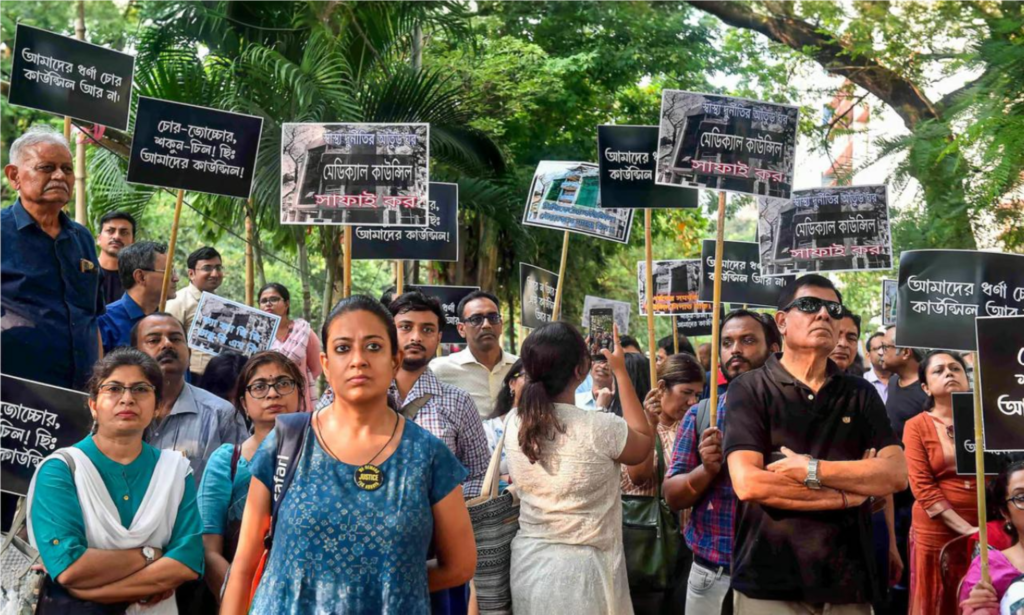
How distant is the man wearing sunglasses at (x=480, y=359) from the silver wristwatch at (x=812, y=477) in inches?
137

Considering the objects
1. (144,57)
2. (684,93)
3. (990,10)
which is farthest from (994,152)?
(144,57)

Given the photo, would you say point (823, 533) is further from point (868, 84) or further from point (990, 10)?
point (868, 84)

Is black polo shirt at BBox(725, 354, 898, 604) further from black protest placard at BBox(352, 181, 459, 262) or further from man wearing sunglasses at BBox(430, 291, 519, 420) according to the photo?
black protest placard at BBox(352, 181, 459, 262)

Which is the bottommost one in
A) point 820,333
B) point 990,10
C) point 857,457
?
point 857,457

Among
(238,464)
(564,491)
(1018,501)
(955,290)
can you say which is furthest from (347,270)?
(1018,501)

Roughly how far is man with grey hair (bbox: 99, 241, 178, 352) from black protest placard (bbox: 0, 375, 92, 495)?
2158 mm

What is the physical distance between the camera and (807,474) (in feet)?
16.4

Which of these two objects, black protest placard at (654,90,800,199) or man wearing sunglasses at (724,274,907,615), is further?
black protest placard at (654,90,800,199)

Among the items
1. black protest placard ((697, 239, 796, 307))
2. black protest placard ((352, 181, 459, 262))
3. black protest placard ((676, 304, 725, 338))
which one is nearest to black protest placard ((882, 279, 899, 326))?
black protest placard ((697, 239, 796, 307))

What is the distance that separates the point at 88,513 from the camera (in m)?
4.95

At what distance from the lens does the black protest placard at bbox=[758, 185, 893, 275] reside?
937 centimetres

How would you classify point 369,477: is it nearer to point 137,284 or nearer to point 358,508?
point 358,508

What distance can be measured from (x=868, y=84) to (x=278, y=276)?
2854cm

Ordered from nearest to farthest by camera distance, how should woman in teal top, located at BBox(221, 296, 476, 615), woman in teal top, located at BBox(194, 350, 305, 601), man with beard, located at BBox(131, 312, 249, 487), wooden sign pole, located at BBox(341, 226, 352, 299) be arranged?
woman in teal top, located at BBox(221, 296, 476, 615) < woman in teal top, located at BBox(194, 350, 305, 601) < man with beard, located at BBox(131, 312, 249, 487) < wooden sign pole, located at BBox(341, 226, 352, 299)
